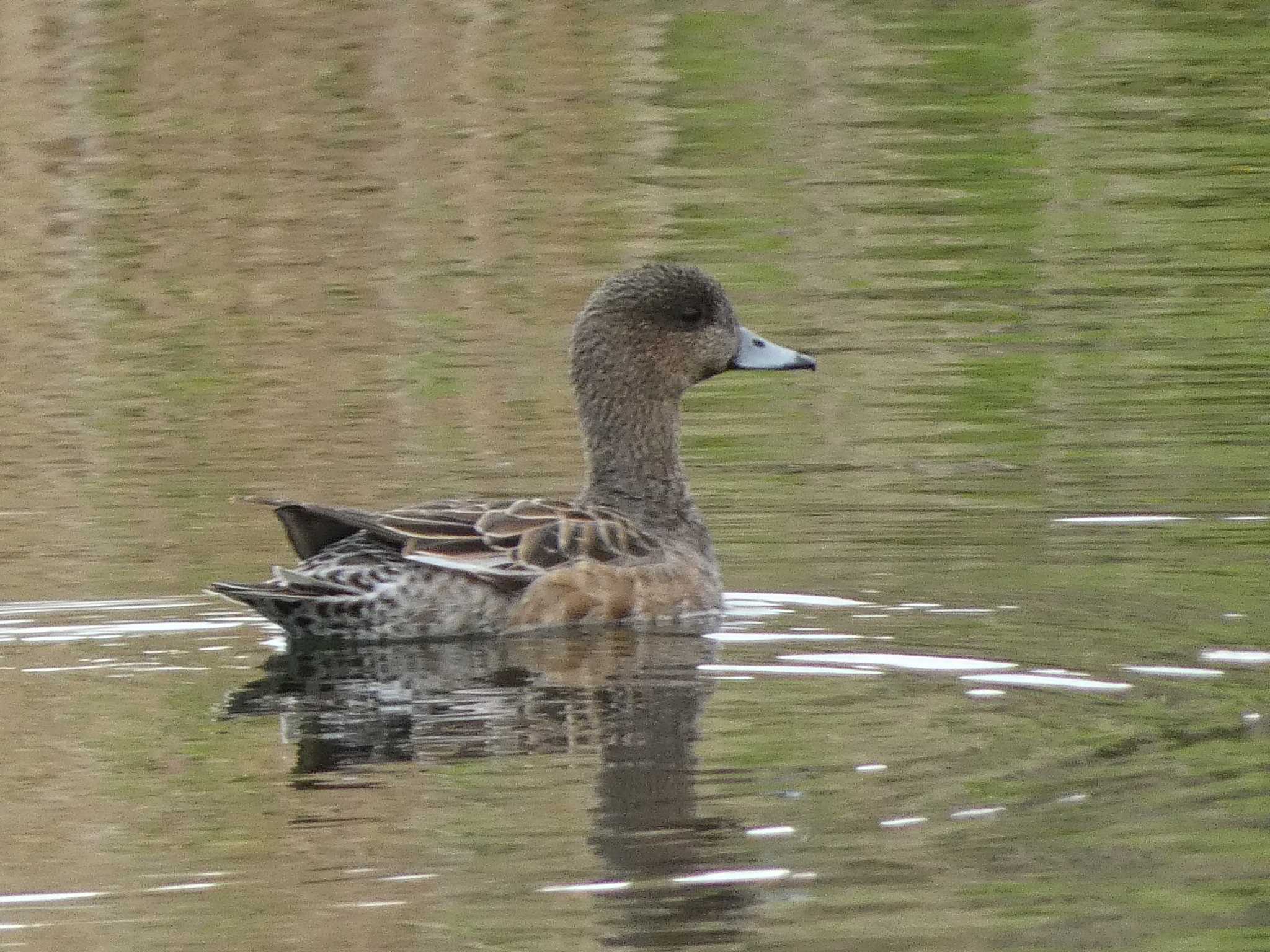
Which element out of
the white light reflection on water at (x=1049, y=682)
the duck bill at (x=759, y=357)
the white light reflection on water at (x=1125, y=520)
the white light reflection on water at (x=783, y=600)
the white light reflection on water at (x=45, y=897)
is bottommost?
the white light reflection on water at (x=1125, y=520)

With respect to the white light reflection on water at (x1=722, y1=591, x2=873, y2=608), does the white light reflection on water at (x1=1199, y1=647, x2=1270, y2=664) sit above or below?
above

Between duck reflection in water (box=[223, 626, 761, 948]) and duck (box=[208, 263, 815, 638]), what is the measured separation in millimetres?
120

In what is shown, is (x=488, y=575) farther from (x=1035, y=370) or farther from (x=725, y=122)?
(x=725, y=122)

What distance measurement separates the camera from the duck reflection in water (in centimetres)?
600

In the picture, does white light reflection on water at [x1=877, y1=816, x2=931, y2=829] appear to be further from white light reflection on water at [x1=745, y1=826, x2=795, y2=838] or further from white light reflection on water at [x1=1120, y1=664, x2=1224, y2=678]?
white light reflection on water at [x1=1120, y1=664, x2=1224, y2=678]

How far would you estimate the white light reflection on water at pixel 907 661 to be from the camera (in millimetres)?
7953

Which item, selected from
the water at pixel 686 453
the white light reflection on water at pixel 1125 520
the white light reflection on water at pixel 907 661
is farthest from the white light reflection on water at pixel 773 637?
the white light reflection on water at pixel 1125 520

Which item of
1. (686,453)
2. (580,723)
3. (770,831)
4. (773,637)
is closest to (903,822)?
(770,831)

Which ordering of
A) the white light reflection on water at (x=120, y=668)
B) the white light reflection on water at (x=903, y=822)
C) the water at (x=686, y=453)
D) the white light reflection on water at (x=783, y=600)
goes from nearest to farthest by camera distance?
1. the water at (x=686, y=453)
2. the white light reflection on water at (x=903, y=822)
3. the white light reflection on water at (x=120, y=668)
4. the white light reflection on water at (x=783, y=600)

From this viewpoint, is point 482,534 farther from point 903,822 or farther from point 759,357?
point 903,822

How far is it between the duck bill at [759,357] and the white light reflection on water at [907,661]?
6.62ft

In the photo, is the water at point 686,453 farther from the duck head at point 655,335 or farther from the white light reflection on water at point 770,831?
the duck head at point 655,335

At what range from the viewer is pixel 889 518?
10.2 meters

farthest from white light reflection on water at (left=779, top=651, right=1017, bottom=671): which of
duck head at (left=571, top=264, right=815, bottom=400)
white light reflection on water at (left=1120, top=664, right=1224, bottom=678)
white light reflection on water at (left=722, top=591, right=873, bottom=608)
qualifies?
duck head at (left=571, top=264, right=815, bottom=400)
